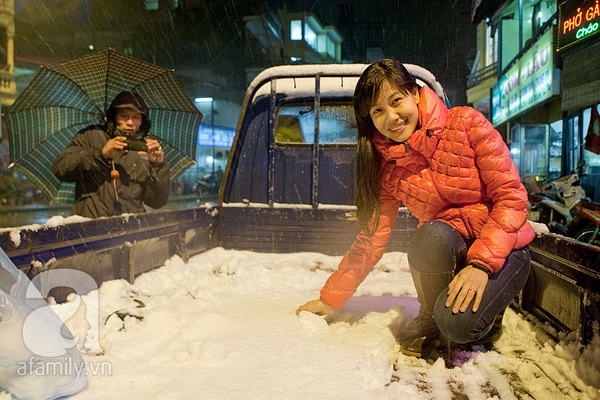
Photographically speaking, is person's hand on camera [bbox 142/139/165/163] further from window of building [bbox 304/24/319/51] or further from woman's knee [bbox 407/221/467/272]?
window of building [bbox 304/24/319/51]

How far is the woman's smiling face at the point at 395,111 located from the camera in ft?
6.75

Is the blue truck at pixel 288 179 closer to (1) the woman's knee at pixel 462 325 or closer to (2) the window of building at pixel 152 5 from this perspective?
(1) the woman's knee at pixel 462 325

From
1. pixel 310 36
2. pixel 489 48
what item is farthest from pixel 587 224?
pixel 310 36

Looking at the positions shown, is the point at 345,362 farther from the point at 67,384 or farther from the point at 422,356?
the point at 67,384

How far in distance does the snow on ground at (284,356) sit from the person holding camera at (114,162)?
1.09m

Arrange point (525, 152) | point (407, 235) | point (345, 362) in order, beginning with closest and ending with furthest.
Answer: point (345, 362) → point (407, 235) → point (525, 152)

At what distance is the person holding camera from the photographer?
12.1 ft

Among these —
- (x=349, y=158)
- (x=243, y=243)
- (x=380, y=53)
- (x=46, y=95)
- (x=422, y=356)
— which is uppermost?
(x=380, y=53)

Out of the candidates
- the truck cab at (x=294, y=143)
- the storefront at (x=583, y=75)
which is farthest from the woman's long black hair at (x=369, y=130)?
the storefront at (x=583, y=75)

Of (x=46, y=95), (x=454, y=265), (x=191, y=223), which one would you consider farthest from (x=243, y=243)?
(x=454, y=265)

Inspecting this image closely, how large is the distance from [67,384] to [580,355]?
2.30m

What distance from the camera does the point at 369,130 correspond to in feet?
7.59

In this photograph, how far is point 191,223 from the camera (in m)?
3.97

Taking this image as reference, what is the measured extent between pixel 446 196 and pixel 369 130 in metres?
0.54
